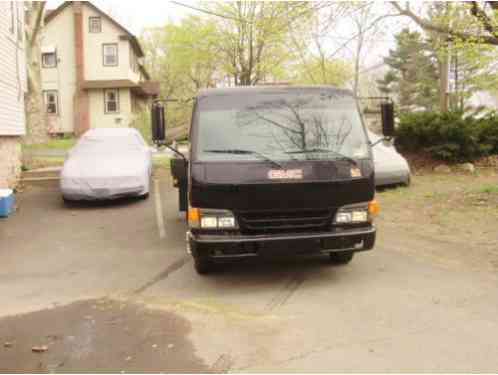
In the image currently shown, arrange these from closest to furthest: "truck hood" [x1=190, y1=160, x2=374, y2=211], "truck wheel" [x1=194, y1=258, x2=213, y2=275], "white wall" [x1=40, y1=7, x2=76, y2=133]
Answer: "truck hood" [x1=190, y1=160, x2=374, y2=211], "truck wheel" [x1=194, y1=258, x2=213, y2=275], "white wall" [x1=40, y1=7, x2=76, y2=133]

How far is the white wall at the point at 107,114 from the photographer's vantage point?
3556 centimetres

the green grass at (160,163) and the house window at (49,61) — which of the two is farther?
the house window at (49,61)

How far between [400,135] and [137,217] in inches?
362

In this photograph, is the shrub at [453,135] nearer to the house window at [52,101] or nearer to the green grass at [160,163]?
the green grass at [160,163]

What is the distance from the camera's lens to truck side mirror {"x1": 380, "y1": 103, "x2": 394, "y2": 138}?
641cm

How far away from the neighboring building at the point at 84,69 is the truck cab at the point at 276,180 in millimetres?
29638

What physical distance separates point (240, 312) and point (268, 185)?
1326 mm

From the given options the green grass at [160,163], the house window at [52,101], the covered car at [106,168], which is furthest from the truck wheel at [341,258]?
the house window at [52,101]

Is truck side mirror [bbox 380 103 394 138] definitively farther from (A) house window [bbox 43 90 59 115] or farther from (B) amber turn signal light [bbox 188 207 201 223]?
(A) house window [bbox 43 90 59 115]

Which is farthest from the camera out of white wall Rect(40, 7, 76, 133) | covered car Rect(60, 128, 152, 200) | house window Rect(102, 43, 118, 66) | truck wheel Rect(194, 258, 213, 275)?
house window Rect(102, 43, 118, 66)

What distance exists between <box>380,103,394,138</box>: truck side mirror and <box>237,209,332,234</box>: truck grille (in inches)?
57.6

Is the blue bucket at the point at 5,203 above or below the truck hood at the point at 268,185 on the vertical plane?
below

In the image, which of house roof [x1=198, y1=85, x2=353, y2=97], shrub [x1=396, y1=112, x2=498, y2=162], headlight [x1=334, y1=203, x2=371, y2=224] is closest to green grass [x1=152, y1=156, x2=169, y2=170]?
shrub [x1=396, y1=112, x2=498, y2=162]

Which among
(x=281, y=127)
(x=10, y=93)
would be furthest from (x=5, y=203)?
(x=281, y=127)
